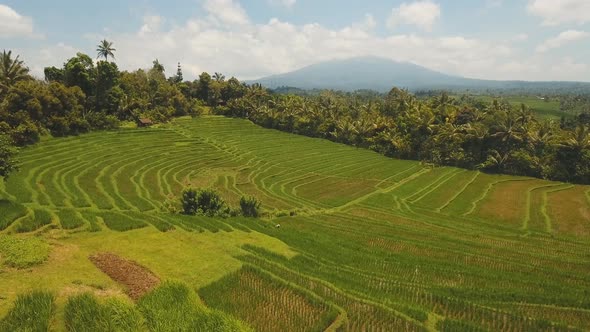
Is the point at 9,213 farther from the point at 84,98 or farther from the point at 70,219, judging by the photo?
the point at 84,98

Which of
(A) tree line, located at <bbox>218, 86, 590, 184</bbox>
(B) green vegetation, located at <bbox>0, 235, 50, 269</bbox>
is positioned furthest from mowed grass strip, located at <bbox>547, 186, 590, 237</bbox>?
(B) green vegetation, located at <bbox>0, 235, 50, 269</bbox>

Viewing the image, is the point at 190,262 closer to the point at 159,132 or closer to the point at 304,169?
the point at 304,169

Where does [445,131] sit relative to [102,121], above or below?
below

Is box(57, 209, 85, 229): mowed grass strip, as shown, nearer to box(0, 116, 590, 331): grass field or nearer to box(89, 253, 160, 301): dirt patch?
box(0, 116, 590, 331): grass field

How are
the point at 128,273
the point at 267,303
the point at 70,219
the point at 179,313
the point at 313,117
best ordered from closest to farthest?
the point at 179,313 → the point at 267,303 → the point at 128,273 → the point at 70,219 → the point at 313,117

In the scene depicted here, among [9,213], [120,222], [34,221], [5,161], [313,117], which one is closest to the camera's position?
[34,221]

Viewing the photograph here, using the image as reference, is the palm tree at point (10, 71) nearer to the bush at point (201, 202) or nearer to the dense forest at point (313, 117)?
the dense forest at point (313, 117)

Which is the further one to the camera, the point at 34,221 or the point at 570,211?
the point at 570,211

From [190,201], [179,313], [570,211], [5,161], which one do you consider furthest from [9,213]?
[570,211]
